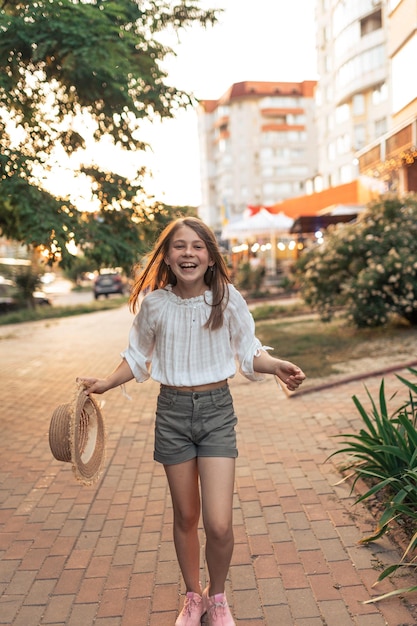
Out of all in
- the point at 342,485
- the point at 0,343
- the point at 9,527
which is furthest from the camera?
the point at 0,343

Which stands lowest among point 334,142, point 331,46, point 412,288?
point 412,288

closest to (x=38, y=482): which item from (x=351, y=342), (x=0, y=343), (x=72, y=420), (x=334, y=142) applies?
(x=72, y=420)

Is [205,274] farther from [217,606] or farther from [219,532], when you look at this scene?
[217,606]

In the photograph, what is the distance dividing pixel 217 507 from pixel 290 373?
64 centimetres

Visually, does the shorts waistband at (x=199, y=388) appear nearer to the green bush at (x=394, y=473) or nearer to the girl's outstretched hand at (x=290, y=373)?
the girl's outstretched hand at (x=290, y=373)

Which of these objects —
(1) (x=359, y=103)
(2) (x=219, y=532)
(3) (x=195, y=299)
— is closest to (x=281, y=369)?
(3) (x=195, y=299)

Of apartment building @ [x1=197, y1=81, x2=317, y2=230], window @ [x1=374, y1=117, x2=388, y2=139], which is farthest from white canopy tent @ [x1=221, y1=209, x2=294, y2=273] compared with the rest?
apartment building @ [x1=197, y1=81, x2=317, y2=230]

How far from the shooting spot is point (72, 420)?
2760 mm

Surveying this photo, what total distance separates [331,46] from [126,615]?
50513mm

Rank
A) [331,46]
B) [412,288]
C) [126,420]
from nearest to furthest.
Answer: [126,420]
[412,288]
[331,46]

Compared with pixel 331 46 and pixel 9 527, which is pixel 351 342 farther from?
pixel 331 46

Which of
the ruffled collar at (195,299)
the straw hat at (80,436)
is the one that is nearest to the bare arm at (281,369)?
the ruffled collar at (195,299)

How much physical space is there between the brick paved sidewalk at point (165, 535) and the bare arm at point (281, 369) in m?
1.08

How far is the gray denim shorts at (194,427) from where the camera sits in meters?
2.70
